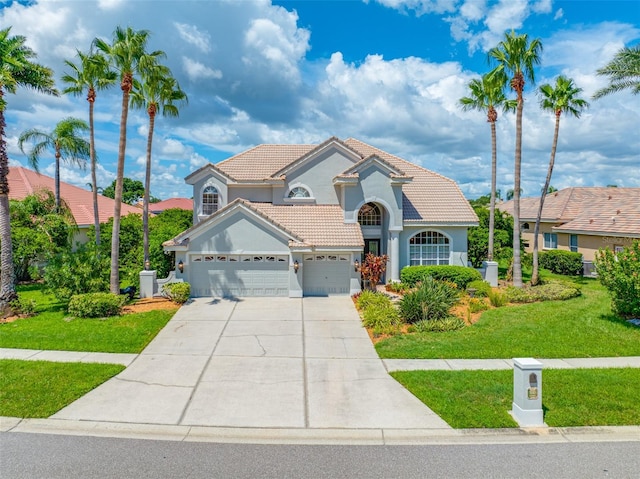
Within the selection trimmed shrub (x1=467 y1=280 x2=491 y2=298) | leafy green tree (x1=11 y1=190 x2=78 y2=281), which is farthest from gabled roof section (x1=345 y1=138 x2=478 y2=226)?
leafy green tree (x1=11 y1=190 x2=78 y2=281)

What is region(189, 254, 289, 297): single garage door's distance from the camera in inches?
747

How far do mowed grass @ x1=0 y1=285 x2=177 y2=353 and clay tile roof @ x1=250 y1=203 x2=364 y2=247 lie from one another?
7131mm

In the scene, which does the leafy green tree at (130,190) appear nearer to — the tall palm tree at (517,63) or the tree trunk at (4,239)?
the tree trunk at (4,239)

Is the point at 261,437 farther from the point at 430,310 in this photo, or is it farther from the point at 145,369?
the point at 430,310

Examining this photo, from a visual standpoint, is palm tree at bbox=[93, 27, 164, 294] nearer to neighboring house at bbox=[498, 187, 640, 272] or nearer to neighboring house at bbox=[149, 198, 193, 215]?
neighboring house at bbox=[498, 187, 640, 272]

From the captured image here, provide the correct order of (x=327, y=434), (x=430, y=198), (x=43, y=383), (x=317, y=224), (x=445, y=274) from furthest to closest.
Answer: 1. (x=430, y=198)
2. (x=317, y=224)
3. (x=445, y=274)
4. (x=43, y=383)
5. (x=327, y=434)

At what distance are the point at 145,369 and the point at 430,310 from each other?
9699 mm

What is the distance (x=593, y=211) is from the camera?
29.6m

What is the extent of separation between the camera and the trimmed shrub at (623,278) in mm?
14117

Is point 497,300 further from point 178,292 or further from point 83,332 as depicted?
point 83,332

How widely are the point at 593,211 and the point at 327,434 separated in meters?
30.0

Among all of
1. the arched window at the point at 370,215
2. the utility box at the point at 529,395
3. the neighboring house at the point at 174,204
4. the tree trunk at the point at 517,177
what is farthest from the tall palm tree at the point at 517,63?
the neighboring house at the point at 174,204

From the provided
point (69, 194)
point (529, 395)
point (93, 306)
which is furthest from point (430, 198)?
point (69, 194)

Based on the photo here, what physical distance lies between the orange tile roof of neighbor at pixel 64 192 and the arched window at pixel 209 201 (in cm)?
1062
